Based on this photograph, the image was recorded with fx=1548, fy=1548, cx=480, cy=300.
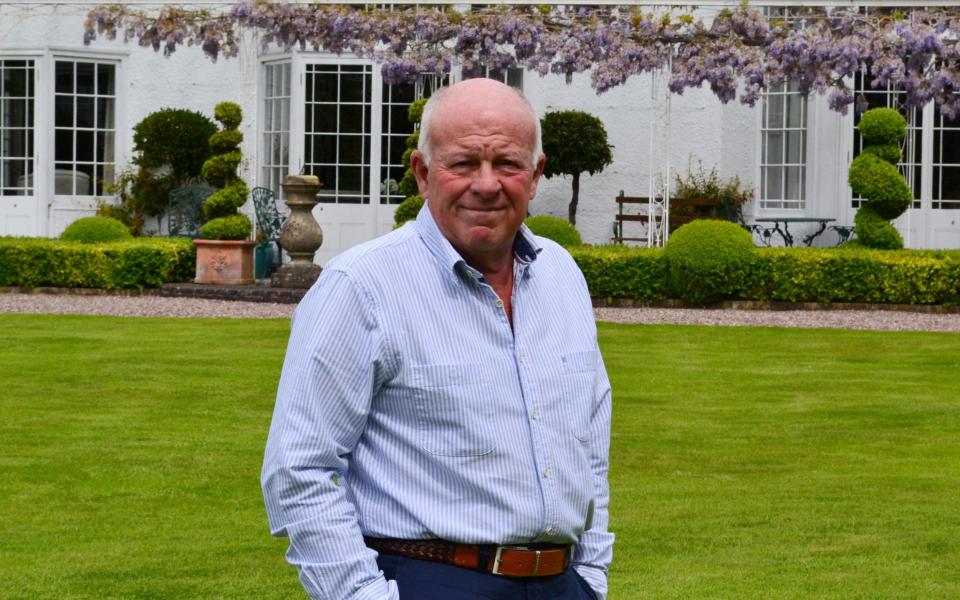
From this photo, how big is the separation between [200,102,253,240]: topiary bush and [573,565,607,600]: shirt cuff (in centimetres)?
1500

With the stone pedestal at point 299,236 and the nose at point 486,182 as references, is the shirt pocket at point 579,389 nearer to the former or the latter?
the nose at point 486,182

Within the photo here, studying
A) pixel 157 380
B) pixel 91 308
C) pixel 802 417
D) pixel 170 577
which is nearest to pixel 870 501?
→ pixel 802 417

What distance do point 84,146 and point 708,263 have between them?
912 centimetres

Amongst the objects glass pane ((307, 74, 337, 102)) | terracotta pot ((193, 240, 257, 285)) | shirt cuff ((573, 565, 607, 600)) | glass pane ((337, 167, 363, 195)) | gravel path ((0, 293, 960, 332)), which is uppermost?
glass pane ((307, 74, 337, 102))

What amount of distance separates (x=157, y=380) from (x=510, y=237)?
26.5ft

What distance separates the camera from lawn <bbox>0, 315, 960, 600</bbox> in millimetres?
5789

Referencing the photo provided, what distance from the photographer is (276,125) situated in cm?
2016

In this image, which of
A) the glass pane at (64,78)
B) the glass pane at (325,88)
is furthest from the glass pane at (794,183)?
the glass pane at (64,78)

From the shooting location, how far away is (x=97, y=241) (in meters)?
18.1

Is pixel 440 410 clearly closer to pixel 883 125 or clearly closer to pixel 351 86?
pixel 883 125

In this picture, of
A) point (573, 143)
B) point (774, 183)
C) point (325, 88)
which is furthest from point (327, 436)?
point (774, 183)

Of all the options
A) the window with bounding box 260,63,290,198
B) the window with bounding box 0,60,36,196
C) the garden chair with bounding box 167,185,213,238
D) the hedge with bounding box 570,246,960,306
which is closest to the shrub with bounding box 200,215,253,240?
the garden chair with bounding box 167,185,213,238

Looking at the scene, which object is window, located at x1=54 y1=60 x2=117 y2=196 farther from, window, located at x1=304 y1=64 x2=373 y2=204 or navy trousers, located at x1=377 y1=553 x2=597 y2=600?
navy trousers, located at x1=377 y1=553 x2=597 y2=600

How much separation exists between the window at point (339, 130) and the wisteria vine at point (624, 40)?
137 cm
